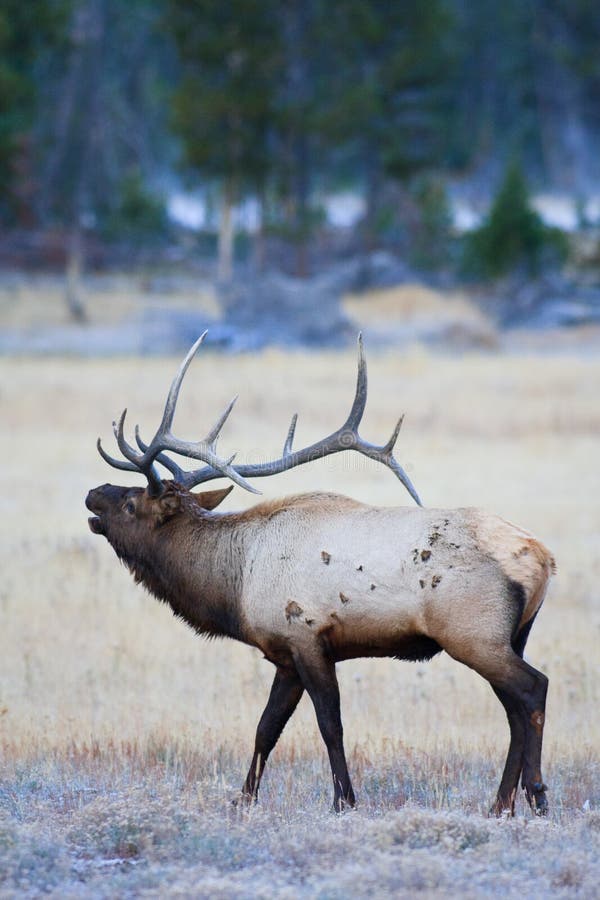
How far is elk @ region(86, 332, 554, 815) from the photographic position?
6129mm

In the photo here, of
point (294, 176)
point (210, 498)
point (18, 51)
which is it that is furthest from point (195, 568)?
point (294, 176)

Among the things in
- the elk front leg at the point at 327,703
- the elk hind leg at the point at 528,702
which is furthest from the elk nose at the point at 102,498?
the elk hind leg at the point at 528,702

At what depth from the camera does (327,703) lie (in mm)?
6402

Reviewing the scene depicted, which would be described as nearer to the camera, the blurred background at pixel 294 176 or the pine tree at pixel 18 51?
the pine tree at pixel 18 51

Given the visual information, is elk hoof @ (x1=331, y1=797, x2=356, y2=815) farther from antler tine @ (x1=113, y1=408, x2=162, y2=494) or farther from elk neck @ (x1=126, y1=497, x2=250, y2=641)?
antler tine @ (x1=113, y1=408, x2=162, y2=494)

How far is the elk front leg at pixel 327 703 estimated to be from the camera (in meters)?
6.38

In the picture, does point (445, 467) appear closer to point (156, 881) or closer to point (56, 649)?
point (56, 649)

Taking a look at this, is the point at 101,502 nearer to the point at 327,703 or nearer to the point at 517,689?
the point at 327,703

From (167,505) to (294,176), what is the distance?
40.4 meters

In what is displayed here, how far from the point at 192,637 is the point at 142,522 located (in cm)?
338

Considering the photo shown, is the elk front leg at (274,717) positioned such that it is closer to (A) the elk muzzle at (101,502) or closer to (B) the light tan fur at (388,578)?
(B) the light tan fur at (388,578)

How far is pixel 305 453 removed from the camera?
7242mm

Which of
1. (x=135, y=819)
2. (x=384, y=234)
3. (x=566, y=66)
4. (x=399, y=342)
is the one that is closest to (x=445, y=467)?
(x=135, y=819)

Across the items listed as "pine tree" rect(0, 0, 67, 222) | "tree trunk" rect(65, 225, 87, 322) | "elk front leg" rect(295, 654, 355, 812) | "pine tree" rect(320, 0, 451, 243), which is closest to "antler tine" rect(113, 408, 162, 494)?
"elk front leg" rect(295, 654, 355, 812)
